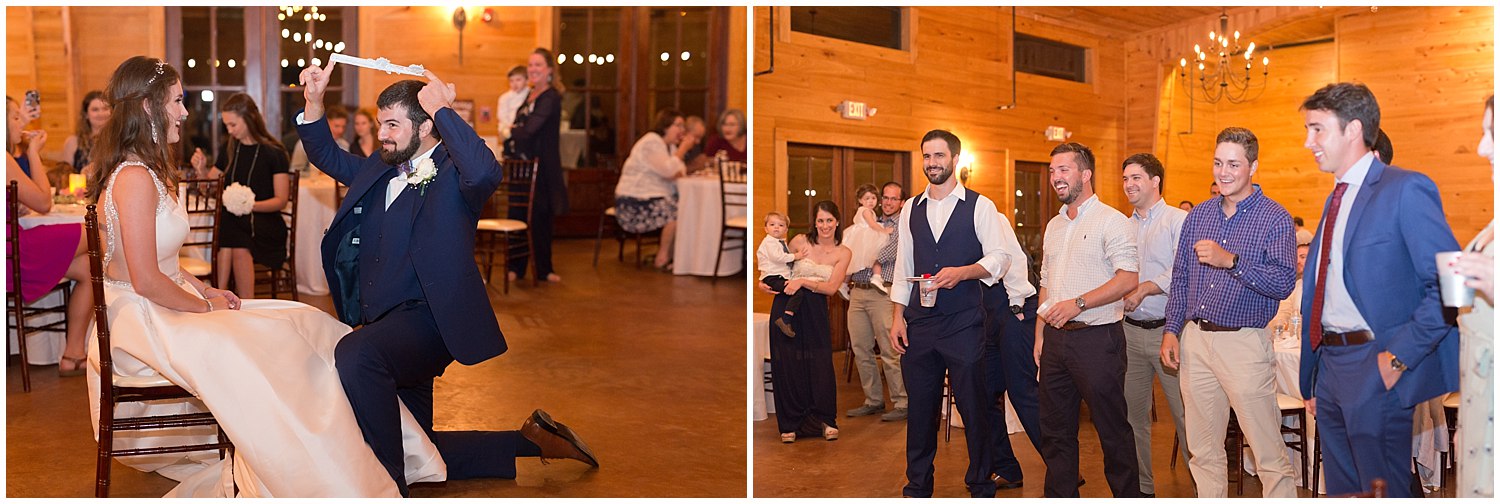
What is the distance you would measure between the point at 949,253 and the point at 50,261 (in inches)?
153

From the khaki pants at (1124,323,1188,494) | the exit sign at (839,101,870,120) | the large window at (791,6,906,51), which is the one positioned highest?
the large window at (791,6,906,51)

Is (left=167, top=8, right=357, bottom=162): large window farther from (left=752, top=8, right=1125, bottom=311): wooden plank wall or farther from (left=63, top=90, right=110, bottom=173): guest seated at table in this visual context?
(left=752, top=8, right=1125, bottom=311): wooden plank wall

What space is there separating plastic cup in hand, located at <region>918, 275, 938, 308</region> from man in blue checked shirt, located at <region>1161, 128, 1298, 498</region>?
2.18ft

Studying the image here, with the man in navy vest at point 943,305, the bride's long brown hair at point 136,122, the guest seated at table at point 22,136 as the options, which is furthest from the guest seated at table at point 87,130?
the man in navy vest at point 943,305

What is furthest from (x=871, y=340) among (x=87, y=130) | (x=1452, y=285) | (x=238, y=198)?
(x=87, y=130)

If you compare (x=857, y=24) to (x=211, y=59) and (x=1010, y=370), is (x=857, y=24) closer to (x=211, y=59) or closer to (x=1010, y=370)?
(x=1010, y=370)

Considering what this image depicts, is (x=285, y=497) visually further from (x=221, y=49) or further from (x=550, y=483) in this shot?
(x=221, y=49)

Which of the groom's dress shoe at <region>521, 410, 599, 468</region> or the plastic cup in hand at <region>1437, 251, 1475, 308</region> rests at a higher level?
the plastic cup in hand at <region>1437, 251, 1475, 308</region>

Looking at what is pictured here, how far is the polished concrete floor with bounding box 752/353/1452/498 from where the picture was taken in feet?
12.3

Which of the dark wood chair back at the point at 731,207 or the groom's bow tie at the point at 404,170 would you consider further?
the dark wood chair back at the point at 731,207

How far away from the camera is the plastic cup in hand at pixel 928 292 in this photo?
3559mm

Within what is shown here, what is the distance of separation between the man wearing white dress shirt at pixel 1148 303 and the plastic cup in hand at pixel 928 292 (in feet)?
1.82

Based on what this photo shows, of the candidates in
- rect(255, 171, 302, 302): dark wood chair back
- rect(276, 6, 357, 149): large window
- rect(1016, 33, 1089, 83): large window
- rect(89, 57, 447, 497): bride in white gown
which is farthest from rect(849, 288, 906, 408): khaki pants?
rect(276, 6, 357, 149): large window

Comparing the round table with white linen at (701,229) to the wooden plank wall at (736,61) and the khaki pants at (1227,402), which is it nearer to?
the wooden plank wall at (736,61)
